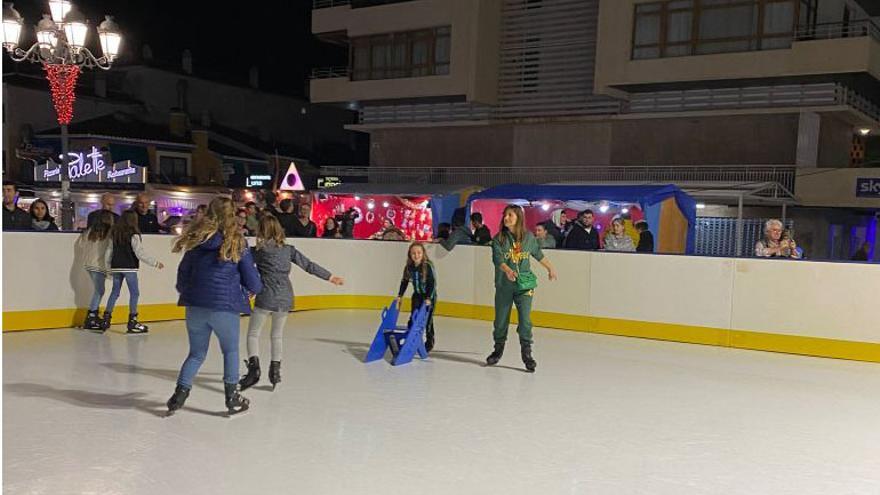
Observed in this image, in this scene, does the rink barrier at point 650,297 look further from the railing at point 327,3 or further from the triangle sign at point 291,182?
the railing at point 327,3

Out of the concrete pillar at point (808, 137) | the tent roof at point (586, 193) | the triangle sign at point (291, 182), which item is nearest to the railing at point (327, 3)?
the tent roof at point (586, 193)

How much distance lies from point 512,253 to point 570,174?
14.6 m

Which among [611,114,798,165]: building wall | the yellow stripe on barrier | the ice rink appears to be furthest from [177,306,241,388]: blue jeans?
[611,114,798,165]: building wall

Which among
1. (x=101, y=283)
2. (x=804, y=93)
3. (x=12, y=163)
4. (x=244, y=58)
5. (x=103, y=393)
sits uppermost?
(x=244, y=58)

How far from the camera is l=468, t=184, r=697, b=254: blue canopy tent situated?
42.1ft

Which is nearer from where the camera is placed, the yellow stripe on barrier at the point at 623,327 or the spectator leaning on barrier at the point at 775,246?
A: the yellow stripe on barrier at the point at 623,327

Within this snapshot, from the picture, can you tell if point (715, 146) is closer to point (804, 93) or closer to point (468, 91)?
point (804, 93)

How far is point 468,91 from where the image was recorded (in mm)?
21031

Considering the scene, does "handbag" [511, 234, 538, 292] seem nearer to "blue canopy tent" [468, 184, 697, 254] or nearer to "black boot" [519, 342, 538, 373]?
"black boot" [519, 342, 538, 373]

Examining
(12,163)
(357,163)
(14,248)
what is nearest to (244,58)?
(357,163)

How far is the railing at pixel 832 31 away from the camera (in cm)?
1617

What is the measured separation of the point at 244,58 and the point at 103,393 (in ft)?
102

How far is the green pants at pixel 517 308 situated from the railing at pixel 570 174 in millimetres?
11859

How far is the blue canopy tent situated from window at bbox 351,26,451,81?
8.21m
